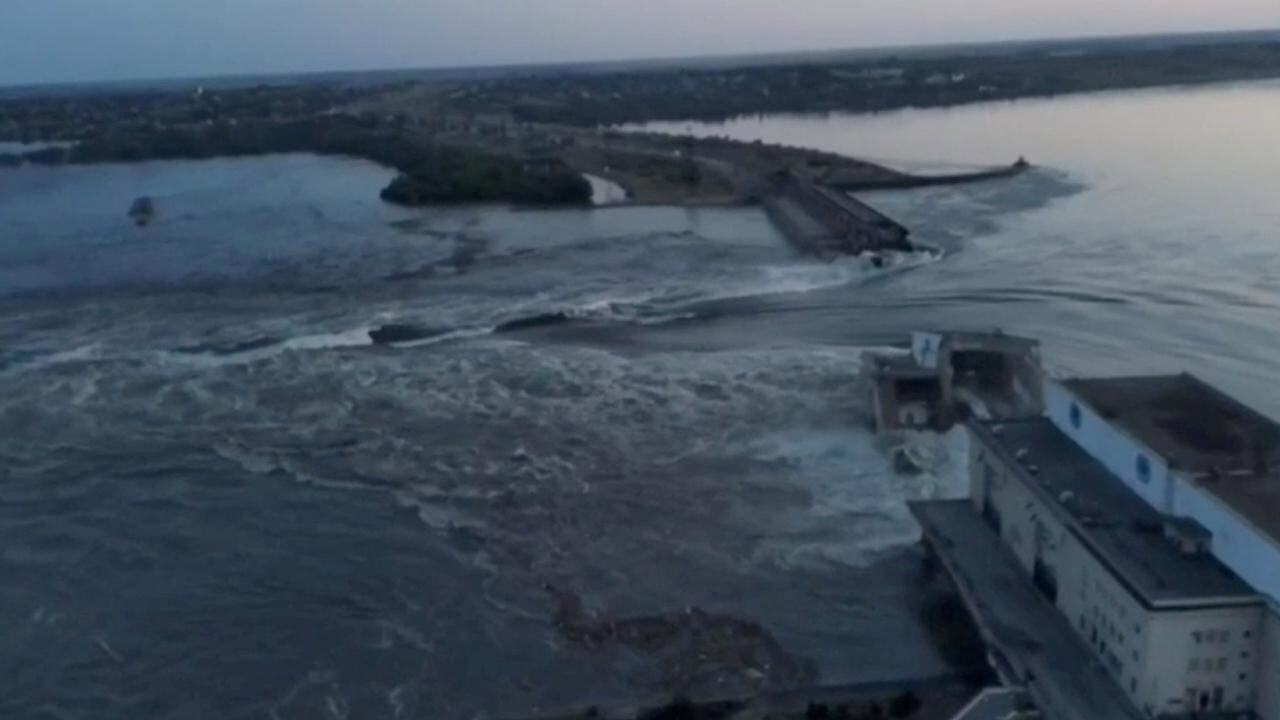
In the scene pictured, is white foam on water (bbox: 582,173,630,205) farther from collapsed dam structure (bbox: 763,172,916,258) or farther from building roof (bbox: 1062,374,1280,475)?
building roof (bbox: 1062,374,1280,475)

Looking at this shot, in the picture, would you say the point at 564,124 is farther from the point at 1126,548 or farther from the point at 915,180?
the point at 1126,548

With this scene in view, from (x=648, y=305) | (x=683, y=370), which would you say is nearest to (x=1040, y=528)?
(x=683, y=370)

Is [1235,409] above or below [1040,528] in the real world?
above

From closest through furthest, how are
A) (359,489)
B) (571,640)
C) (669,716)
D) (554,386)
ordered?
(669,716) → (571,640) → (359,489) → (554,386)

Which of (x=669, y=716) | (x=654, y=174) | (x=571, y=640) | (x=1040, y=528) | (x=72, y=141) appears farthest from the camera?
(x=72, y=141)

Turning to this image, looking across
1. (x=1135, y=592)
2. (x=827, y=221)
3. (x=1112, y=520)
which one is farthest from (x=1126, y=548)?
(x=827, y=221)

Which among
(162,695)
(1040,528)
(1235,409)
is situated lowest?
(162,695)

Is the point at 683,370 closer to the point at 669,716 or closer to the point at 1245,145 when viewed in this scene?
the point at 669,716
